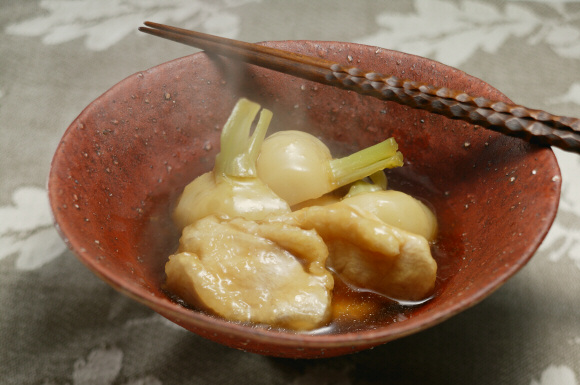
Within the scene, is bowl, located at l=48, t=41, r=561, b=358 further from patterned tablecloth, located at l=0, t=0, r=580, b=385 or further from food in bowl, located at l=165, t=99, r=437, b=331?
patterned tablecloth, located at l=0, t=0, r=580, b=385

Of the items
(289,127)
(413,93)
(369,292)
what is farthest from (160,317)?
(413,93)

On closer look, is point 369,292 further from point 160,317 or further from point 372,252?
point 160,317

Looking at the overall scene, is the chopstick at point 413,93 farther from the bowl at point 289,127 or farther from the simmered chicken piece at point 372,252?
the simmered chicken piece at point 372,252

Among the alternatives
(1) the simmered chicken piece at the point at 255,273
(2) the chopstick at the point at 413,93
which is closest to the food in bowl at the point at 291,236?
(1) the simmered chicken piece at the point at 255,273

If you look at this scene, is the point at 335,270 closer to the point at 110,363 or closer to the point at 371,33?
the point at 110,363

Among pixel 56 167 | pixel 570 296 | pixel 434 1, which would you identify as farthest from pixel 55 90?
pixel 570 296

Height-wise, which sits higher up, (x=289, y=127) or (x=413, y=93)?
(x=413, y=93)

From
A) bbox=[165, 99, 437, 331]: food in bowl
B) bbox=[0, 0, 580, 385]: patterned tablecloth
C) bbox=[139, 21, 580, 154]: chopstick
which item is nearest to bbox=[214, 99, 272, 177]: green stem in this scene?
bbox=[165, 99, 437, 331]: food in bowl
